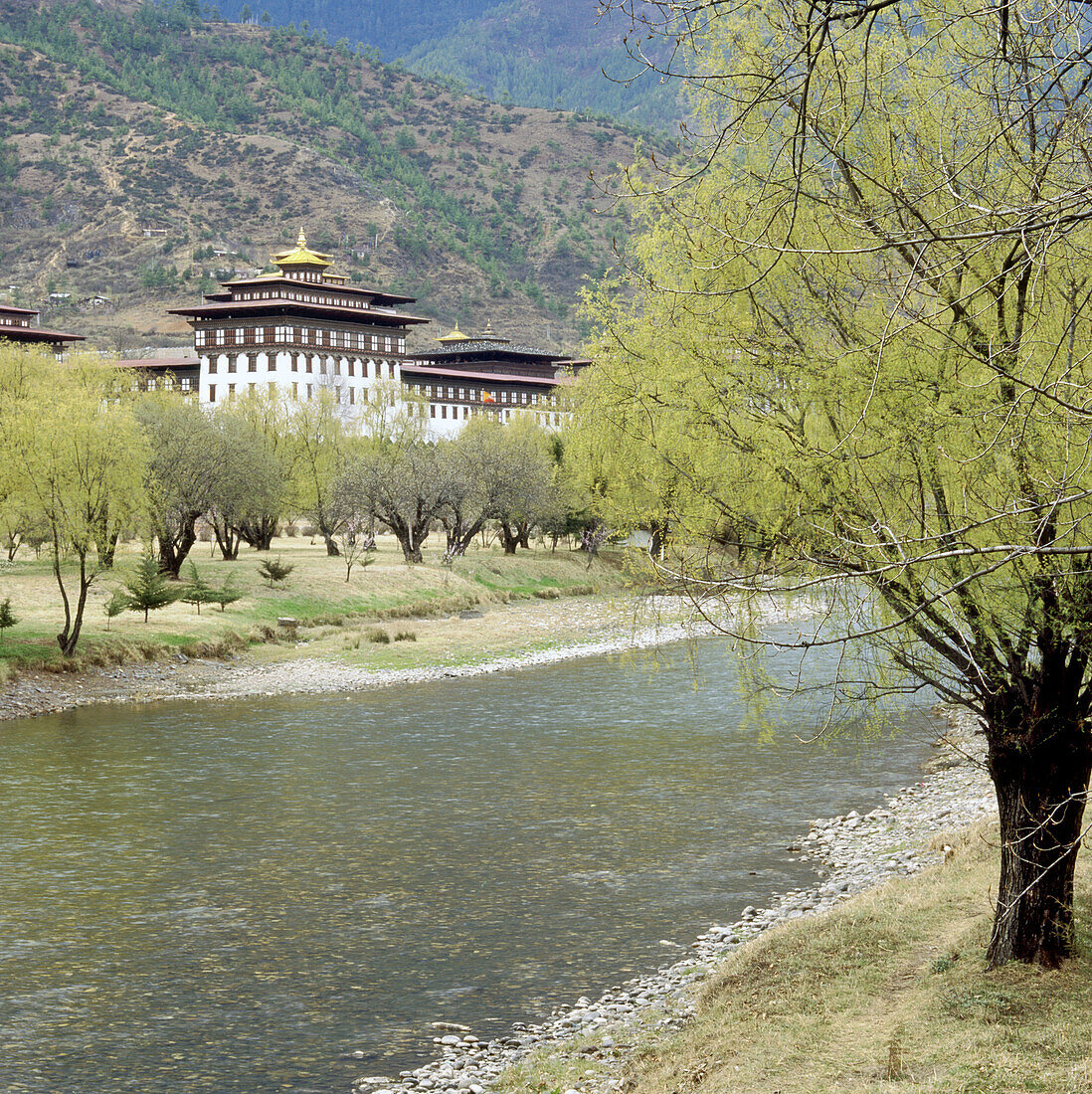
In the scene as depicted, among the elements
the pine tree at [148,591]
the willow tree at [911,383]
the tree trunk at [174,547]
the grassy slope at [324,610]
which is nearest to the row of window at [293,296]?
the grassy slope at [324,610]

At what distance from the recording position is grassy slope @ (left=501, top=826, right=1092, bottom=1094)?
344 inches

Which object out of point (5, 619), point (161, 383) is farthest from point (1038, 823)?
point (161, 383)

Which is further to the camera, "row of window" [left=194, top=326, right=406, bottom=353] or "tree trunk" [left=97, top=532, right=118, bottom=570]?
"row of window" [left=194, top=326, right=406, bottom=353]

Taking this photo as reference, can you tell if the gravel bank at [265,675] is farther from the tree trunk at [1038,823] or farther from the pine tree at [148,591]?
the tree trunk at [1038,823]

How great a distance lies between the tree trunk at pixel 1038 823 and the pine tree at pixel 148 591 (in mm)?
31994

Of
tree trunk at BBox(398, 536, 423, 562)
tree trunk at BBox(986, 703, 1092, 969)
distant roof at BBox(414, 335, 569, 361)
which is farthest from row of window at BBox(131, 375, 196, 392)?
tree trunk at BBox(986, 703, 1092, 969)

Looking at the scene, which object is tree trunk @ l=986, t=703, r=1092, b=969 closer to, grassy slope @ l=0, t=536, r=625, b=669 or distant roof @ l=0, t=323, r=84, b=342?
grassy slope @ l=0, t=536, r=625, b=669

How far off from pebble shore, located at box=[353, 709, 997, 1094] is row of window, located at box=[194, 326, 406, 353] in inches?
3258

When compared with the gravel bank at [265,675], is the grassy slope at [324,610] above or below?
above

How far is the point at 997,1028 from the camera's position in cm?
929

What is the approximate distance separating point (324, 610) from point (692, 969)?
35261 mm

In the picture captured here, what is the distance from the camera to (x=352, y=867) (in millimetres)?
17734

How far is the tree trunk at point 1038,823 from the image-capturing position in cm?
1025

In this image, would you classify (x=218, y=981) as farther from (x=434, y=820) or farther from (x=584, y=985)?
(x=434, y=820)
